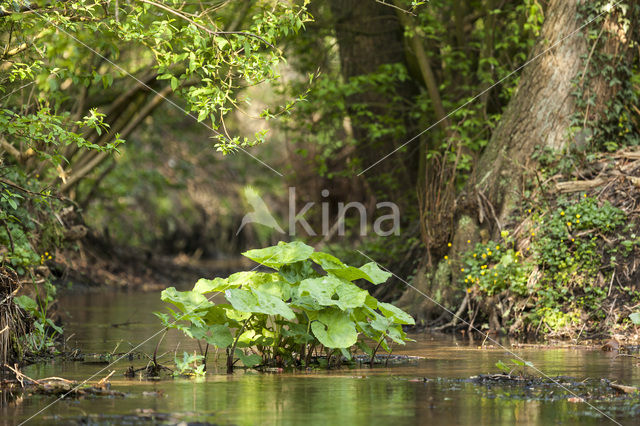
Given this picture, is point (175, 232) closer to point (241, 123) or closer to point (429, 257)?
point (241, 123)

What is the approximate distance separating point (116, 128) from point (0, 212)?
7.92 m

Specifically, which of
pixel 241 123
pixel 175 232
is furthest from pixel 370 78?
pixel 175 232

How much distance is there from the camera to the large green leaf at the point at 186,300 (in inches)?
248

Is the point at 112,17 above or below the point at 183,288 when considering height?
above

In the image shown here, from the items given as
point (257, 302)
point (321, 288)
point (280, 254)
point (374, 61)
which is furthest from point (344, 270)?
point (374, 61)

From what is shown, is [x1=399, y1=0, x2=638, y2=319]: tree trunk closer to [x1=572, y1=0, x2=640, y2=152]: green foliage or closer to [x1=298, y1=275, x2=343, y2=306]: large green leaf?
[x1=572, y1=0, x2=640, y2=152]: green foliage

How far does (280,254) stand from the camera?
6.54m

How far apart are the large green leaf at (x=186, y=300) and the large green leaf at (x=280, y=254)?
18.5 inches

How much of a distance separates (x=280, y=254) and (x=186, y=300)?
0.78 m

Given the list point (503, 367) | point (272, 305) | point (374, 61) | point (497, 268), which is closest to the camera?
point (503, 367)

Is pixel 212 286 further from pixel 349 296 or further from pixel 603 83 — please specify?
pixel 603 83

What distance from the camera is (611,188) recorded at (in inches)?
360

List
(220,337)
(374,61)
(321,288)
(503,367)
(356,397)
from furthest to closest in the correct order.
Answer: (374,61) → (220,337) → (321,288) → (503,367) → (356,397)

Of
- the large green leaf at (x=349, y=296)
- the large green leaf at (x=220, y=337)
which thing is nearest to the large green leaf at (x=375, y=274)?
the large green leaf at (x=349, y=296)
